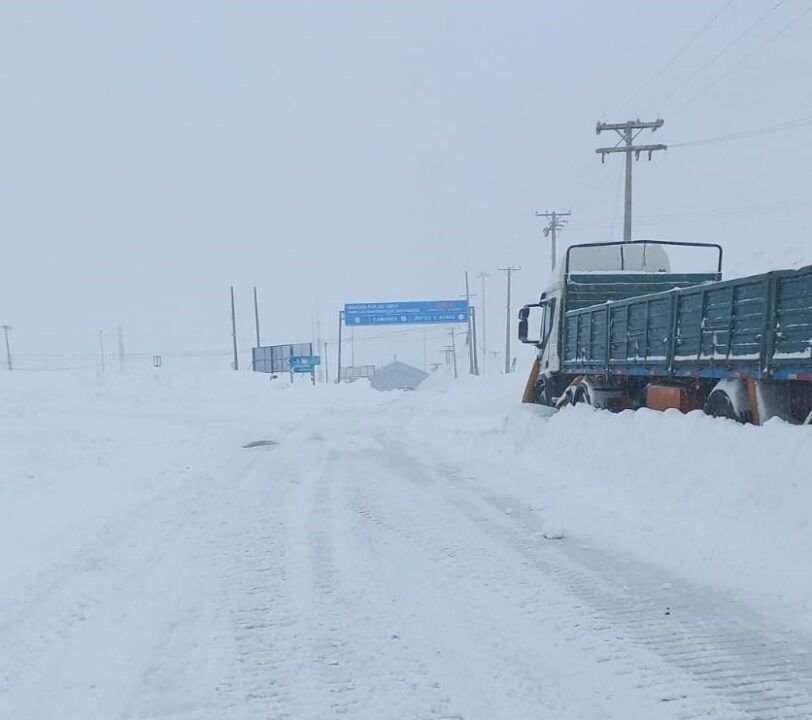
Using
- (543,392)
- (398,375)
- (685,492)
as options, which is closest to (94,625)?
(685,492)

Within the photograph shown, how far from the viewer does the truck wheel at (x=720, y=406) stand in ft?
25.7

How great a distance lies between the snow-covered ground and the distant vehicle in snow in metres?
0.73

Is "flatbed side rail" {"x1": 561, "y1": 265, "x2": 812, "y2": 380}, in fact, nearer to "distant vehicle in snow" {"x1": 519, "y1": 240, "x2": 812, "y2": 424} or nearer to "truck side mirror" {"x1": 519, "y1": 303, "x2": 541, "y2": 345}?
"distant vehicle in snow" {"x1": 519, "y1": 240, "x2": 812, "y2": 424}

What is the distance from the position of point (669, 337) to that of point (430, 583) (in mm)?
5800

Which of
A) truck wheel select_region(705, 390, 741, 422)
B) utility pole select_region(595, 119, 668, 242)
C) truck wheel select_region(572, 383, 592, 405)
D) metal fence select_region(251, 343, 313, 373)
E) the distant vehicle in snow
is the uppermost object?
utility pole select_region(595, 119, 668, 242)

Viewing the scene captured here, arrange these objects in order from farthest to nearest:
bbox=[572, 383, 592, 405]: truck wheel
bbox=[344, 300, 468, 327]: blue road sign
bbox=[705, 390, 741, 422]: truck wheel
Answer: bbox=[344, 300, 468, 327]: blue road sign < bbox=[572, 383, 592, 405]: truck wheel < bbox=[705, 390, 741, 422]: truck wheel

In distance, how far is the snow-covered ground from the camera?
11.0 ft

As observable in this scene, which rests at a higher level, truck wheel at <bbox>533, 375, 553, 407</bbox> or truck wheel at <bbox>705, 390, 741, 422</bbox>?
truck wheel at <bbox>705, 390, 741, 422</bbox>

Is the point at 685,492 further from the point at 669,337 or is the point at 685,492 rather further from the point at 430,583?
the point at 430,583

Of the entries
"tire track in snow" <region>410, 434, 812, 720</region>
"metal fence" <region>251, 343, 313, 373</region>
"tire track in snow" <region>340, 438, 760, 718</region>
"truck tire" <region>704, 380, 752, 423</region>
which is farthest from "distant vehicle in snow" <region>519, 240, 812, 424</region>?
"metal fence" <region>251, 343, 313, 373</region>

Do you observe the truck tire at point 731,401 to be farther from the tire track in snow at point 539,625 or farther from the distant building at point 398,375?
the distant building at point 398,375

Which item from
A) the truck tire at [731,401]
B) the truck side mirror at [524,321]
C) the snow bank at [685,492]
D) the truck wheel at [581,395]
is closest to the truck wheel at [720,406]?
the truck tire at [731,401]

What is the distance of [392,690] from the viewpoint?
3.37 metres

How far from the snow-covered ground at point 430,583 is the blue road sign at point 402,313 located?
4360 cm
